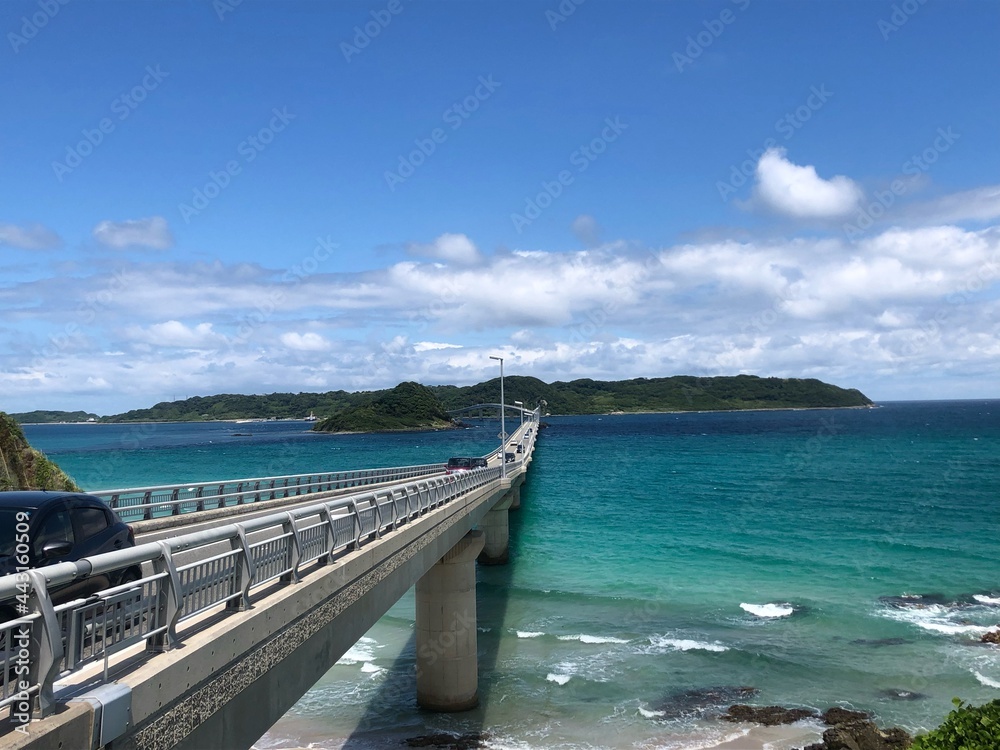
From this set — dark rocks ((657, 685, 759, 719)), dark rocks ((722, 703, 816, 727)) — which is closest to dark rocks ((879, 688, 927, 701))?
dark rocks ((722, 703, 816, 727))

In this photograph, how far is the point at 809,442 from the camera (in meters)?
137

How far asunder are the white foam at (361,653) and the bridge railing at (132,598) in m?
18.2

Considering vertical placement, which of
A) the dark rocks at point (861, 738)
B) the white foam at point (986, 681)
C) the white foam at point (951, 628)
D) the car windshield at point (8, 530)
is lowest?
the white foam at point (951, 628)

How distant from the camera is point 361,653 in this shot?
1131 inches

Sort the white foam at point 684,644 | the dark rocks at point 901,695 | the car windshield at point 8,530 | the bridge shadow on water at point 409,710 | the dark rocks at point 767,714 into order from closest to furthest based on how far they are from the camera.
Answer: the car windshield at point 8,530, the bridge shadow on water at point 409,710, the dark rocks at point 767,714, the dark rocks at point 901,695, the white foam at point 684,644

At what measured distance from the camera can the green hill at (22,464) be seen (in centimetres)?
3372

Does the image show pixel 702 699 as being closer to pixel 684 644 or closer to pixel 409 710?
pixel 684 644

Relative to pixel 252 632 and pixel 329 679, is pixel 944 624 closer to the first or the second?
pixel 329 679

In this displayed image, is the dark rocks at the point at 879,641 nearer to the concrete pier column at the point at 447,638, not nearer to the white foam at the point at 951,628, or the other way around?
the white foam at the point at 951,628

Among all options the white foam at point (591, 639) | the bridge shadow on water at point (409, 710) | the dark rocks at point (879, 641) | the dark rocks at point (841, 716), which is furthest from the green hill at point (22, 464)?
the dark rocks at point (879, 641)

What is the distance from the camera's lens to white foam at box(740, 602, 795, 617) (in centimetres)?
3341

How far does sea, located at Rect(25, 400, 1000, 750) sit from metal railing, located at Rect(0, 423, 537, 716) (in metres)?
13.2

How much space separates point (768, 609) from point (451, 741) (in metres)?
19.5

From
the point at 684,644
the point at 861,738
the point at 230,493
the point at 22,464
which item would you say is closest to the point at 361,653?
the point at 230,493
